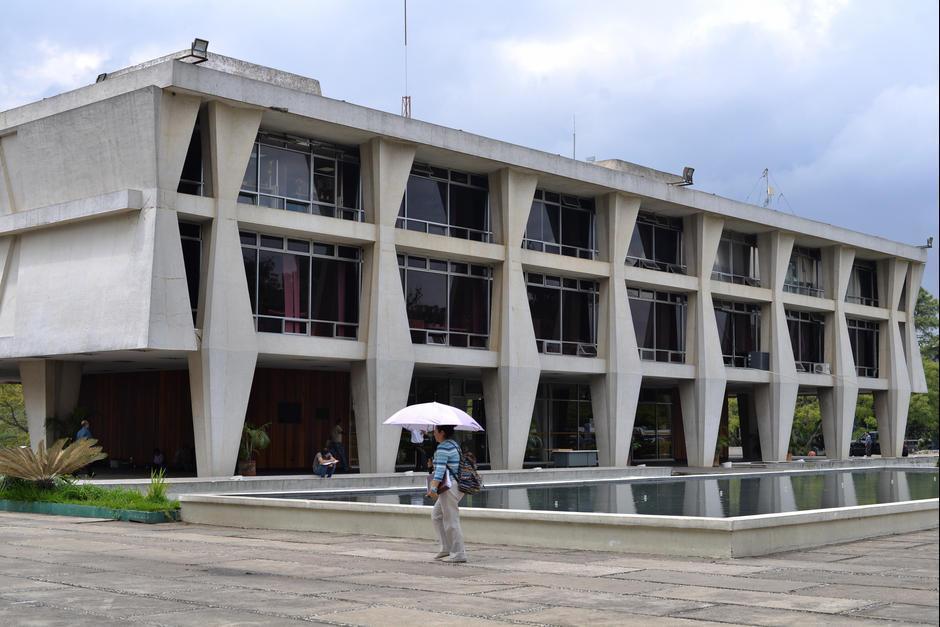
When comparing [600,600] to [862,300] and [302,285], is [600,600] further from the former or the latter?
[862,300]

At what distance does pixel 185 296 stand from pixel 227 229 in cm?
238

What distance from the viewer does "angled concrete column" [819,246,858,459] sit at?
176 feet

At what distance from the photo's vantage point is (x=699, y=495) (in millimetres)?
26844

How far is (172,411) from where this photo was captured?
39.2 metres

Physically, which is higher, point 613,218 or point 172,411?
point 613,218

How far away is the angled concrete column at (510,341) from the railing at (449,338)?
1.94 ft

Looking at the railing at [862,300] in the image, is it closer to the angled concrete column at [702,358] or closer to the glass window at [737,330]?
the glass window at [737,330]

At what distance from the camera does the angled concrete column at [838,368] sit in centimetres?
5369

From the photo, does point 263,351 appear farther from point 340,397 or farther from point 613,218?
point 613,218

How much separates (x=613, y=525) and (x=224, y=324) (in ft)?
55.6

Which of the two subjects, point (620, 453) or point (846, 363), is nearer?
point (620, 453)

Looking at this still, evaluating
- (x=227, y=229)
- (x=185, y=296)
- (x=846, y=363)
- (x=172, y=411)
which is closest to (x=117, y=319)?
(x=185, y=296)

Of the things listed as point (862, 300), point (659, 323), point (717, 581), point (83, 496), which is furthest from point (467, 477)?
point (862, 300)

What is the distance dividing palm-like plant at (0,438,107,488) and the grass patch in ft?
0.79
